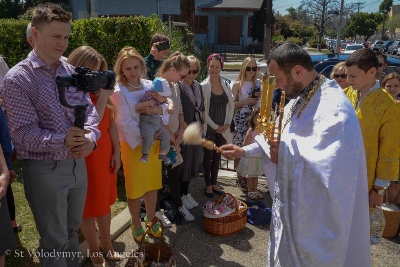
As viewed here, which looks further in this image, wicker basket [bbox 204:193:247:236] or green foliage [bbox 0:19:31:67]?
green foliage [bbox 0:19:31:67]

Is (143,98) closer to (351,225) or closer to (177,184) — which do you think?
(177,184)

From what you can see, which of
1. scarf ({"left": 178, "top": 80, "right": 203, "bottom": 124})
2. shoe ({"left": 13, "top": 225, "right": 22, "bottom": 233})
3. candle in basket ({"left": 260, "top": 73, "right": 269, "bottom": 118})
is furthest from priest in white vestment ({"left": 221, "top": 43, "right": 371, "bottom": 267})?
shoe ({"left": 13, "top": 225, "right": 22, "bottom": 233})

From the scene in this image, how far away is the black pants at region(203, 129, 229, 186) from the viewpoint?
4.96m

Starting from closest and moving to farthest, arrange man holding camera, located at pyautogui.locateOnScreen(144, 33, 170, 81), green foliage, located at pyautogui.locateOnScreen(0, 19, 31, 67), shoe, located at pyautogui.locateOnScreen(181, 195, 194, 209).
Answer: man holding camera, located at pyautogui.locateOnScreen(144, 33, 170, 81) < shoe, located at pyautogui.locateOnScreen(181, 195, 194, 209) < green foliage, located at pyautogui.locateOnScreen(0, 19, 31, 67)

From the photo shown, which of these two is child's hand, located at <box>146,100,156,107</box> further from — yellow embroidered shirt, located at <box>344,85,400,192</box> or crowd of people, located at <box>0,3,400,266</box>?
yellow embroidered shirt, located at <box>344,85,400,192</box>

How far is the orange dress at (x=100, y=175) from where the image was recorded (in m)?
3.08

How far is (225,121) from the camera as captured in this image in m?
5.01

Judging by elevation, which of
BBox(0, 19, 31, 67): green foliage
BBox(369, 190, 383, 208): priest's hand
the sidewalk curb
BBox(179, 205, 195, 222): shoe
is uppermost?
BBox(0, 19, 31, 67): green foliage

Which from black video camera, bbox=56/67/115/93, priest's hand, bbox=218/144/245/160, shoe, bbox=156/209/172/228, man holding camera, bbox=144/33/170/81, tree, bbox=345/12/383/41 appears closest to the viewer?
black video camera, bbox=56/67/115/93

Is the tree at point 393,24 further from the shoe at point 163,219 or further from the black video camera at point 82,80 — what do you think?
the black video camera at point 82,80

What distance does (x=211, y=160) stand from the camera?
5.06m

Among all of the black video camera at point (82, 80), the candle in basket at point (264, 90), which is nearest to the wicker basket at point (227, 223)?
the candle in basket at point (264, 90)

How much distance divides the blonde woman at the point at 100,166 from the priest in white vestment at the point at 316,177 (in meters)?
1.49

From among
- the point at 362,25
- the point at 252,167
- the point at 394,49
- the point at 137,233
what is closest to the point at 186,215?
the point at 137,233
